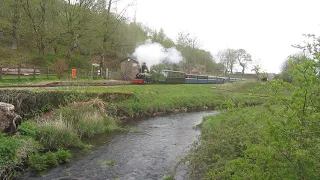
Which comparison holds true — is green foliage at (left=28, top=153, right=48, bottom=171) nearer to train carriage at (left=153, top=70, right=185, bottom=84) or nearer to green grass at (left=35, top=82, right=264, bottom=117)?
green grass at (left=35, top=82, right=264, bottom=117)

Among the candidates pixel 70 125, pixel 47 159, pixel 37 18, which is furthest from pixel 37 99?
pixel 37 18

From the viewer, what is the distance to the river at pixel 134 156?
8023mm

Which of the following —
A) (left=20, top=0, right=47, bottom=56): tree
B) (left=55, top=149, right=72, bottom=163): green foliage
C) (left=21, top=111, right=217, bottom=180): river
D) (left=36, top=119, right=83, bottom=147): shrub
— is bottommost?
(left=21, top=111, right=217, bottom=180): river

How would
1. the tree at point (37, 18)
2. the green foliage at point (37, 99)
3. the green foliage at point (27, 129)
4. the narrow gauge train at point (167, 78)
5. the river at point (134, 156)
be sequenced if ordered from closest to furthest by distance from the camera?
the river at point (134, 156)
the green foliage at point (27, 129)
the green foliage at point (37, 99)
the narrow gauge train at point (167, 78)
the tree at point (37, 18)

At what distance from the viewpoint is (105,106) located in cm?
1566

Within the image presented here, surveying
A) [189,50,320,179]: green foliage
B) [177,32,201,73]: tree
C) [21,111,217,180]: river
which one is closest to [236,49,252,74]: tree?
[177,32,201,73]: tree

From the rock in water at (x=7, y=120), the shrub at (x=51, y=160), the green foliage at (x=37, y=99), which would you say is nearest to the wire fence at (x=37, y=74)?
the green foliage at (x=37, y=99)

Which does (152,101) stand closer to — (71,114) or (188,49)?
(71,114)

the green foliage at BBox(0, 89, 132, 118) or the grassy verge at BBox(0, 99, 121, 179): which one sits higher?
the green foliage at BBox(0, 89, 132, 118)

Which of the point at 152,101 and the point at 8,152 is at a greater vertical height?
the point at 152,101

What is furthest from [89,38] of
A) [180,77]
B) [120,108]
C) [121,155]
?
[121,155]

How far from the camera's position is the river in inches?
316

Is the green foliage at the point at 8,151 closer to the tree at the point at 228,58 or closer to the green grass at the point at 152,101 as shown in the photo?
the green grass at the point at 152,101

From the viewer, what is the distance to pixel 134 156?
982 cm
